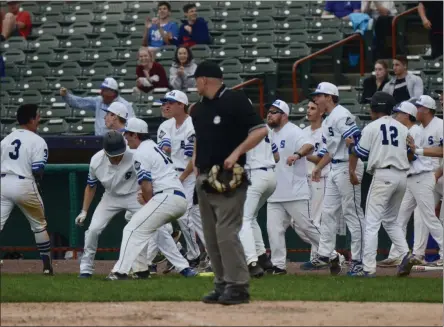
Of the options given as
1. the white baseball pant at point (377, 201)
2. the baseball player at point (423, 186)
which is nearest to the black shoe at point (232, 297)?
the white baseball pant at point (377, 201)

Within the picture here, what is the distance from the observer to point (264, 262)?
13023mm

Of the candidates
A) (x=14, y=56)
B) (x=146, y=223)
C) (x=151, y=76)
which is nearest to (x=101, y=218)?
(x=146, y=223)

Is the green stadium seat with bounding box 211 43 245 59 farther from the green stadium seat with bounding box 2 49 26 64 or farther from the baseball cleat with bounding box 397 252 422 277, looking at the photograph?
the baseball cleat with bounding box 397 252 422 277

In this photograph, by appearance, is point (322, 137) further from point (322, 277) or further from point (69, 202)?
point (69, 202)

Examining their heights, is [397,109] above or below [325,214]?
above

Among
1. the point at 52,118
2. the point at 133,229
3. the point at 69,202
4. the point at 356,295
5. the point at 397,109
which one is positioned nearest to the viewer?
the point at 356,295

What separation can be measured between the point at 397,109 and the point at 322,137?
3.19ft

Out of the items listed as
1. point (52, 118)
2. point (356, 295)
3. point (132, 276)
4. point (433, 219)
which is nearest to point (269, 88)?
point (52, 118)

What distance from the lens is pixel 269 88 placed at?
18.8m

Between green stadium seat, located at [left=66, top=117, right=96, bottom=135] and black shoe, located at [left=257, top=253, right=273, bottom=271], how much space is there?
4937 mm

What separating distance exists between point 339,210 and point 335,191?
230mm

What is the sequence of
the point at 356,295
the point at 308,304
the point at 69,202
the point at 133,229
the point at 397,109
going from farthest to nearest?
the point at 69,202
the point at 397,109
the point at 133,229
the point at 356,295
the point at 308,304

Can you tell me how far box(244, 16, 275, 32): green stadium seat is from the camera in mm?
20078

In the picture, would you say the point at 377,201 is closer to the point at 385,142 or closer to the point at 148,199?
the point at 385,142
